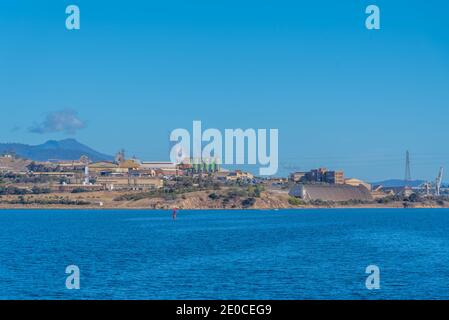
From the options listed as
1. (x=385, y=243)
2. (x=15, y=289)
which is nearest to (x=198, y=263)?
(x=15, y=289)

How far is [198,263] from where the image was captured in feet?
188

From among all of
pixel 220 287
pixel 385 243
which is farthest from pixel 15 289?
pixel 385 243

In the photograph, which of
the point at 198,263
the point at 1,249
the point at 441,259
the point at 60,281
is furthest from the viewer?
the point at 1,249

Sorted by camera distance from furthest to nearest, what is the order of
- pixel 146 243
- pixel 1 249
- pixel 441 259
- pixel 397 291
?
1. pixel 146 243
2. pixel 1 249
3. pixel 441 259
4. pixel 397 291

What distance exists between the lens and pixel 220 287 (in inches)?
1714

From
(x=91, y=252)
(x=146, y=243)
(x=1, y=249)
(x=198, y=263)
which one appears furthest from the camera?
(x=146, y=243)
